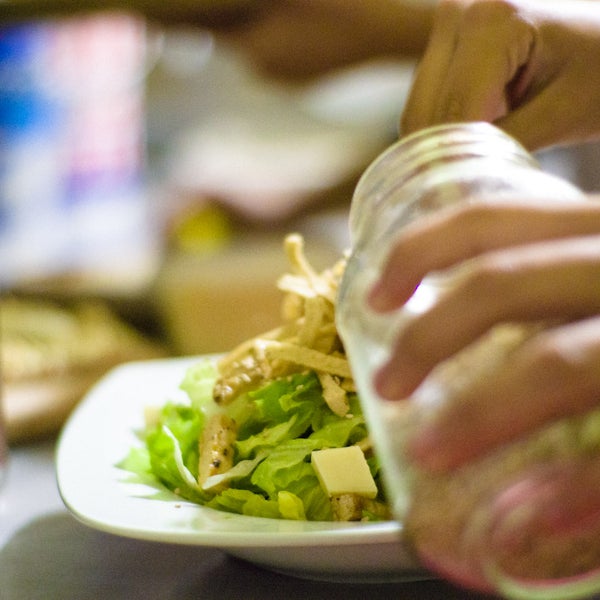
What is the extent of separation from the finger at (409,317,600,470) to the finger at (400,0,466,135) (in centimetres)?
52

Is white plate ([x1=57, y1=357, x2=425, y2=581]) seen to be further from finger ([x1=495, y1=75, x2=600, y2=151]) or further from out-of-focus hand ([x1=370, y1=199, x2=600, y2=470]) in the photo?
finger ([x1=495, y1=75, x2=600, y2=151])

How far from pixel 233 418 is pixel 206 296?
3.67 feet

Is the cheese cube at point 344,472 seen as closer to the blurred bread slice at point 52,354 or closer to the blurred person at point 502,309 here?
the blurred person at point 502,309

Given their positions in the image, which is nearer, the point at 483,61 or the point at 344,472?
the point at 344,472

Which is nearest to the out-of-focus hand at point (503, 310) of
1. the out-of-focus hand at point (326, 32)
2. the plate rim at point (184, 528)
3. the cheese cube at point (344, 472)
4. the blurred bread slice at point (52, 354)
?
the plate rim at point (184, 528)

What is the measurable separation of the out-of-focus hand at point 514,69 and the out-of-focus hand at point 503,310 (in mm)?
439

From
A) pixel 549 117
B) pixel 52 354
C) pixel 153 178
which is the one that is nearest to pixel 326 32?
pixel 52 354

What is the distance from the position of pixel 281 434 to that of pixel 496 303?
1.19 feet

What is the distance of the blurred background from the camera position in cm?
167

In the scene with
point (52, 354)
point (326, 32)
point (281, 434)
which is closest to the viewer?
point (281, 434)

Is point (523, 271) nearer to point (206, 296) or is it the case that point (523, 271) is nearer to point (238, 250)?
point (206, 296)

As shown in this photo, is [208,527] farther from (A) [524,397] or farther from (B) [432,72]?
(B) [432,72]

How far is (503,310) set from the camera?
1.53 ft

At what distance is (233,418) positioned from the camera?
83cm
